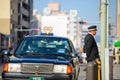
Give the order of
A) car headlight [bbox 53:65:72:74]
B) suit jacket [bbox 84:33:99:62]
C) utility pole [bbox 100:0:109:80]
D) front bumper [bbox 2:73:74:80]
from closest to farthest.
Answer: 1. front bumper [bbox 2:73:74:80]
2. car headlight [bbox 53:65:72:74]
3. utility pole [bbox 100:0:109:80]
4. suit jacket [bbox 84:33:99:62]

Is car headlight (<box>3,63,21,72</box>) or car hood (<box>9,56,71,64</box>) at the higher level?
car hood (<box>9,56,71,64</box>)

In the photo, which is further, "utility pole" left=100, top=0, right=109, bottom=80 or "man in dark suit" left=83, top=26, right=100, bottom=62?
A: "man in dark suit" left=83, top=26, right=100, bottom=62

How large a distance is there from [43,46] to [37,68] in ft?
5.16

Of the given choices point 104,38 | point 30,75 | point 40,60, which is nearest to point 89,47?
point 104,38

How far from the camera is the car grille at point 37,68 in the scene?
10367 millimetres

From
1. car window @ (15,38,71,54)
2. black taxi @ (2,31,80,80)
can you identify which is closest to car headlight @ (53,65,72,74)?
black taxi @ (2,31,80,80)

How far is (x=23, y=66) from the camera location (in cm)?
1042

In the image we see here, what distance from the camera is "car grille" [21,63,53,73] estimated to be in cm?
1037

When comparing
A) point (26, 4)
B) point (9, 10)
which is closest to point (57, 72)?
point (9, 10)

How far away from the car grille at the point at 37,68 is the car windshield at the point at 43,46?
947 mm

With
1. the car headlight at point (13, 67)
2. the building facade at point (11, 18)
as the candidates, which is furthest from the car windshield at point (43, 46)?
the building facade at point (11, 18)

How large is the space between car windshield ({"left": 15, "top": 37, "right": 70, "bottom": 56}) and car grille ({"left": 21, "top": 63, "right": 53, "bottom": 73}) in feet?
3.11

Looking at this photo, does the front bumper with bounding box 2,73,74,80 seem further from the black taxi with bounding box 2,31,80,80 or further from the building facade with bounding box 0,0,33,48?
the building facade with bounding box 0,0,33,48

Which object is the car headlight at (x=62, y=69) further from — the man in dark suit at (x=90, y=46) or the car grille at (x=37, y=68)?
the man in dark suit at (x=90, y=46)
